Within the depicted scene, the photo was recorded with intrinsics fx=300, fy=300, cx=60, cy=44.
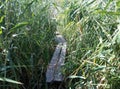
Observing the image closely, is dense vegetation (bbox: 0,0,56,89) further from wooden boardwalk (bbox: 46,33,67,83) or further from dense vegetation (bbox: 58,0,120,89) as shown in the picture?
dense vegetation (bbox: 58,0,120,89)

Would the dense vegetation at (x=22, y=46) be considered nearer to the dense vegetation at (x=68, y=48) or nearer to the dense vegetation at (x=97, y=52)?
the dense vegetation at (x=68, y=48)

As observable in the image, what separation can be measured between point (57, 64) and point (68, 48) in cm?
40

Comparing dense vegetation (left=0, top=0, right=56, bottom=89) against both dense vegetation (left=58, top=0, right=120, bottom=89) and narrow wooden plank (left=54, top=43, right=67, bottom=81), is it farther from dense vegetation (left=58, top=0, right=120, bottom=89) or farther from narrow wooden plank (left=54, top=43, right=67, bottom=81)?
dense vegetation (left=58, top=0, right=120, bottom=89)

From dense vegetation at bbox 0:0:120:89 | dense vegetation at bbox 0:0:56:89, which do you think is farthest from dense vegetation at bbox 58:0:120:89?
dense vegetation at bbox 0:0:56:89

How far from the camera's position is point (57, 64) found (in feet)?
7.41

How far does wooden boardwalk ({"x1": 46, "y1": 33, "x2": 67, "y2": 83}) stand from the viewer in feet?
6.63

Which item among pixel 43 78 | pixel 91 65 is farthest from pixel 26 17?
pixel 91 65

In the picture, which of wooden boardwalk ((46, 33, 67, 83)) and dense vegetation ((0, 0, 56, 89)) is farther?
wooden boardwalk ((46, 33, 67, 83))

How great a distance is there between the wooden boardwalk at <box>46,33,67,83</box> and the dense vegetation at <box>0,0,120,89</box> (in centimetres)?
5

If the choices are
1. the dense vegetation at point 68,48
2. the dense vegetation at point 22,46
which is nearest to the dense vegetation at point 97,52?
the dense vegetation at point 68,48

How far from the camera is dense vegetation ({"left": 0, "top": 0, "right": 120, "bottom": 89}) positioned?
1781 mm

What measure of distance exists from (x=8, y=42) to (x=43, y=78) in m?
0.44

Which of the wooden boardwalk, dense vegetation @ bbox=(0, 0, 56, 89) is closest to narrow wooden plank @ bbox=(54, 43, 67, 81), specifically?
the wooden boardwalk

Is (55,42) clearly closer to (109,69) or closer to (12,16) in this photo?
(12,16)
